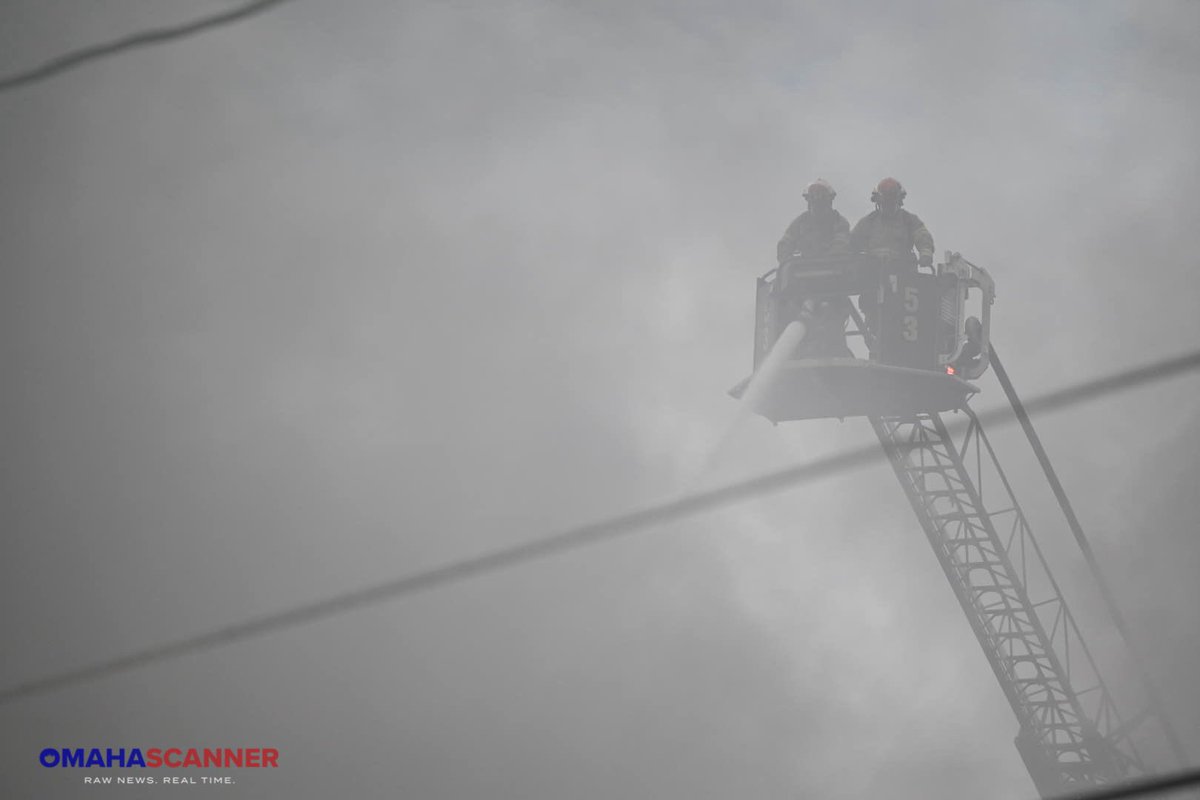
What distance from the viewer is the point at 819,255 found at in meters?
23.1

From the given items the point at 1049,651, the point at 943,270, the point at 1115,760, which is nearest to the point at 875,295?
the point at 943,270

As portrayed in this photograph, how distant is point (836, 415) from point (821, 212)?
13.8 feet

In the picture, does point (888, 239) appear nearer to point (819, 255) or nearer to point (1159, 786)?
point (819, 255)

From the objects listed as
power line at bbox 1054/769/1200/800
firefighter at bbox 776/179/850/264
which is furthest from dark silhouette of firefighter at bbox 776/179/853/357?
power line at bbox 1054/769/1200/800

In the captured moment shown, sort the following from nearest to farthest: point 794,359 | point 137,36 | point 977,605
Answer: point 137,36 → point 794,359 → point 977,605

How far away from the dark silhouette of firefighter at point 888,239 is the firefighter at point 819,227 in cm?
31

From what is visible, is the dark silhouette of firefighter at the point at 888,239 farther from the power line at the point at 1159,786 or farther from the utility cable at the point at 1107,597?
the power line at the point at 1159,786

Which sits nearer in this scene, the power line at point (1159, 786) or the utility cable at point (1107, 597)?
the power line at point (1159, 786)

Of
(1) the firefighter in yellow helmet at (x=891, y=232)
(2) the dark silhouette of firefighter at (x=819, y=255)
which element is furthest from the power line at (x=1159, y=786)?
(1) the firefighter in yellow helmet at (x=891, y=232)

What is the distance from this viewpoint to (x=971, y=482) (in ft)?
80.2

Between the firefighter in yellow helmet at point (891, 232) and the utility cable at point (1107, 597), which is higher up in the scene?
the firefighter in yellow helmet at point (891, 232)

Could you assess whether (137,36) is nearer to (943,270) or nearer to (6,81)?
(6,81)

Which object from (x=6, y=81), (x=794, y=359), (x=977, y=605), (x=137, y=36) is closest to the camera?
(x=137, y=36)

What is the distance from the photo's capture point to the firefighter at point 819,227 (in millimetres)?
23219
